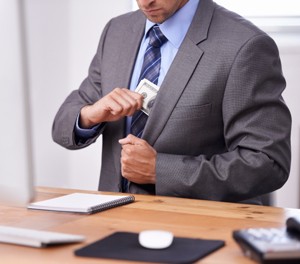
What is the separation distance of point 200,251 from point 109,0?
252 cm

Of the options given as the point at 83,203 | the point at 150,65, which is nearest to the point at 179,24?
the point at 150,65

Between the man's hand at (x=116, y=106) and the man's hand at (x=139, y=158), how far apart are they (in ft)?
0.29

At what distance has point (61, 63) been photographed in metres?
3.62

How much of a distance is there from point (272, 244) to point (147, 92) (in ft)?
3.46

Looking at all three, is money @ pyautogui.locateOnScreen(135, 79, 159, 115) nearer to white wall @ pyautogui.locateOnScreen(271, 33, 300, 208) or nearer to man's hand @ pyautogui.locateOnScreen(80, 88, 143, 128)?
man's hand @ pyautogui.locateOnScreen(80, 88, 143, 128)

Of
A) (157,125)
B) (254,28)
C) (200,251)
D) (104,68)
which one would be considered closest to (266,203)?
(157,125)

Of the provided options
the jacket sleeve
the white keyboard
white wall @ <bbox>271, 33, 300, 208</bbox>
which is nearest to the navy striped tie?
the jacket sleeve

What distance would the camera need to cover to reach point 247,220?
4.72ft

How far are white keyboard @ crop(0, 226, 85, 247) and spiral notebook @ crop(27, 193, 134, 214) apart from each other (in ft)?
0.76

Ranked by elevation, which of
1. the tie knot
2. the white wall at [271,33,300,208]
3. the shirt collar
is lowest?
the white wall at [271,33,300,208]

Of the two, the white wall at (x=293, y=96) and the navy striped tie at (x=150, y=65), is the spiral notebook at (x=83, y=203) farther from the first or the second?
the white wall at (x=293, y=96)

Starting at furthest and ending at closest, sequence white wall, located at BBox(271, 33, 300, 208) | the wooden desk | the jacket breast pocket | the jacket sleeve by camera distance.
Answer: white wall, located at BBox(271, 33, 300, 208)
the jacket breast pocket
the jacket sleeve
the wooden desk

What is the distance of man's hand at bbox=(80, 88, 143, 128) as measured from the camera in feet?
6.39

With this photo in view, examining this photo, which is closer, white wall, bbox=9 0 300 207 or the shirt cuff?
the shirt cuff
